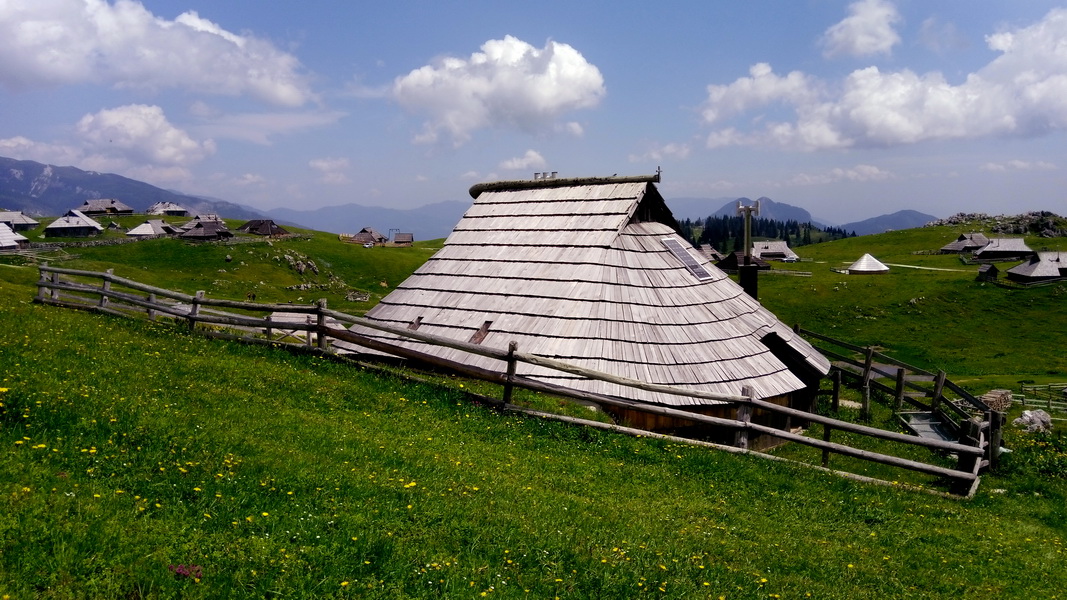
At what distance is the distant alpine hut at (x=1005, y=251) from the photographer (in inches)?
3418

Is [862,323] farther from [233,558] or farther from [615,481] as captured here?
[233,558]

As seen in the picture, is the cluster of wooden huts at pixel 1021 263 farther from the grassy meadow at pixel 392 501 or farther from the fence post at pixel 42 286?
the fence post at pixel 42 286

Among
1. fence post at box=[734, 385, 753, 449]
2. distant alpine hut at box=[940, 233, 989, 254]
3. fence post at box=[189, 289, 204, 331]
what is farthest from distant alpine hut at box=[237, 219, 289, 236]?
distant alpine hut at box=[940, 233, 989, 254]

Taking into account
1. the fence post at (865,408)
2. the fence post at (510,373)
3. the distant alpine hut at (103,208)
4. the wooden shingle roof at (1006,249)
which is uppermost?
the distant alpine hut at (103,208)

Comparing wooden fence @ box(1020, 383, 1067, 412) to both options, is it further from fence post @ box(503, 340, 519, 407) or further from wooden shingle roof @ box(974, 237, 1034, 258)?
wooden shingle roof @ box(974, 237, 1034, 258)

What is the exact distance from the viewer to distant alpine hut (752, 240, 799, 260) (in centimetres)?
11000

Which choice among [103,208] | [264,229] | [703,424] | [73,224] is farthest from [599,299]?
[103,208]

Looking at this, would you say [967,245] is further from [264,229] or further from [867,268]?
[264,229]

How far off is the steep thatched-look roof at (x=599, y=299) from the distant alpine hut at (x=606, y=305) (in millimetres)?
39

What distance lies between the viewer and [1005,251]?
87688 millimetres

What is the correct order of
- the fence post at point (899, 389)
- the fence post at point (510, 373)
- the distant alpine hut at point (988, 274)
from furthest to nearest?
the distant alpine hut at point (988, 274)
the fence post at point (899, 389)
the fence post at point (510, 373)

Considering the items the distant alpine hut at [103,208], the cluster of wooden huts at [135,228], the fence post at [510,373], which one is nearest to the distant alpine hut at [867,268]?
the fence post at [510,373]

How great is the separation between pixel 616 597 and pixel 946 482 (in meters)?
9.66

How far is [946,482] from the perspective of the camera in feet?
41.1
